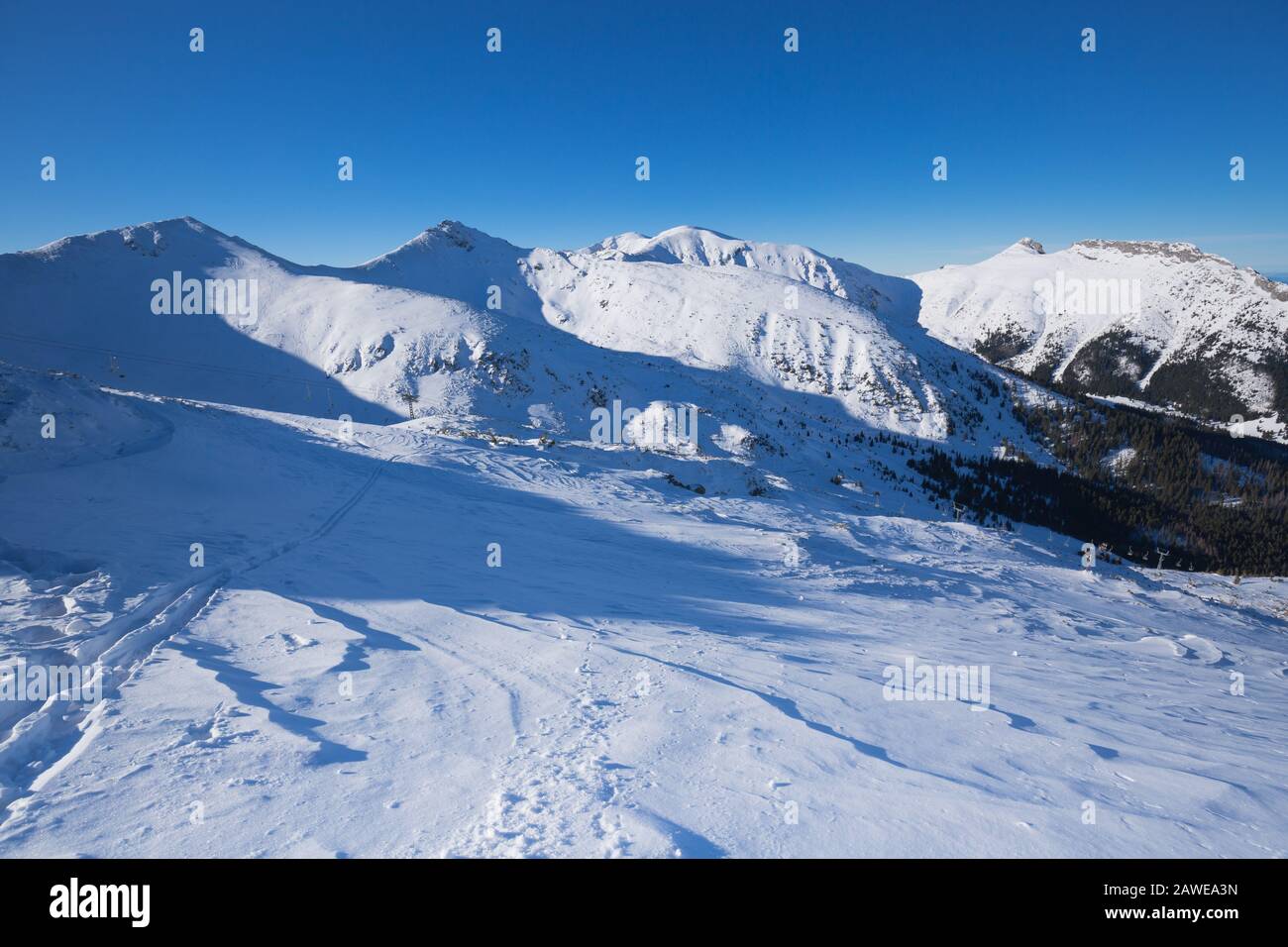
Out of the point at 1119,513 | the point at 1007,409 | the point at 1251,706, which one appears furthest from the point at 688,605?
the point at 1007,409

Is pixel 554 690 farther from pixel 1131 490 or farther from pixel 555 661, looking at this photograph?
pixel 1131 490

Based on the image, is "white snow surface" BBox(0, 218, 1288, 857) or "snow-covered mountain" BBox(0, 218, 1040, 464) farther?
"snow-covered mountain" BBox(0, 218, 1040, 464)

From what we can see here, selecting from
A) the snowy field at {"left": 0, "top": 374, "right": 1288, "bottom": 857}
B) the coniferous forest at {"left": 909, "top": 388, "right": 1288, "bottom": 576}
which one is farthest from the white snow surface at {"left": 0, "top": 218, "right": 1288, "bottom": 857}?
the coniferous forest at {"left": 909, "top": 388, "right": 1288, "bottom": 576}
